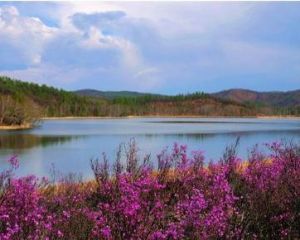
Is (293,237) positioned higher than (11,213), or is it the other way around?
(11,213)

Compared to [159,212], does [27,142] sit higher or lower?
lower

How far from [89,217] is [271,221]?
8.72 feet

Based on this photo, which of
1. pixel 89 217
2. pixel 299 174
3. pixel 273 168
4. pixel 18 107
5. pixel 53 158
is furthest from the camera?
pixel 18 107

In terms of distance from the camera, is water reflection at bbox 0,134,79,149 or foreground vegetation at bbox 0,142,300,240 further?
water reflection at bbox 0,134,79,149

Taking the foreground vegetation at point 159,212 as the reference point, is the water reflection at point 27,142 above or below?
below

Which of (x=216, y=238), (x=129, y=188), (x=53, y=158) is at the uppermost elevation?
(x=129, y=188)

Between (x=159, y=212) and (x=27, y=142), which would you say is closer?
(x=159, y=212)

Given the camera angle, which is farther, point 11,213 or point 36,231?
point 11,213

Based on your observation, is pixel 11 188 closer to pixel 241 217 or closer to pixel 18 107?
pixel 241 217

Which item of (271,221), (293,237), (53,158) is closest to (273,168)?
(271,221)

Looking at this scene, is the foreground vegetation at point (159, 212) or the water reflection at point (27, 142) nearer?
the foreground vegetation at point (159, 212)

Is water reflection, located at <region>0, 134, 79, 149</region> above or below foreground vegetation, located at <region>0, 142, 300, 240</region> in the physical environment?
below

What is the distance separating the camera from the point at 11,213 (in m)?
5.98

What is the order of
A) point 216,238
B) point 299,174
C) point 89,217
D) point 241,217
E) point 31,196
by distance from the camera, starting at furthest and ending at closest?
point 299,174, point 241,217, point 31,196, point 89,217, point 216,238
